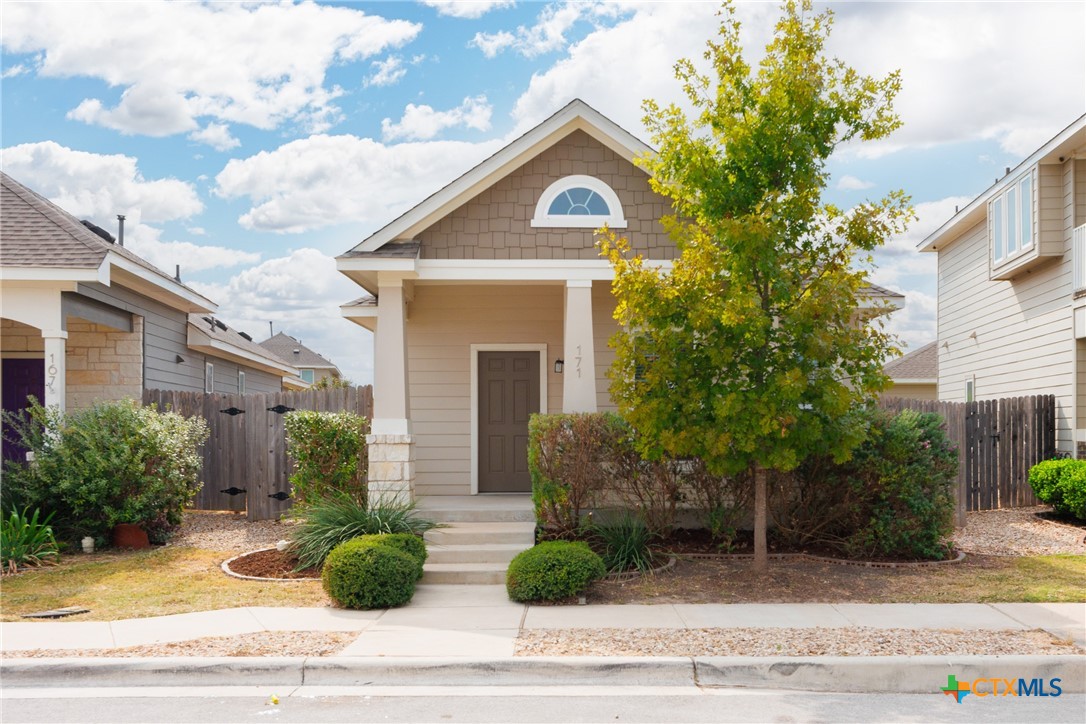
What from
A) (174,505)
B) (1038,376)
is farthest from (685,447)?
(1038,376)

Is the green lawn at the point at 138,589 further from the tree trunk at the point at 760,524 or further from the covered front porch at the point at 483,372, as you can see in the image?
the tree trunk at the point at 760,524

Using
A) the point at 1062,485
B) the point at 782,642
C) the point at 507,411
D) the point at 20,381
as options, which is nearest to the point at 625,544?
the point at 782,642

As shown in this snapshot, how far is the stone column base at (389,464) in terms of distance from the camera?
12055 mm

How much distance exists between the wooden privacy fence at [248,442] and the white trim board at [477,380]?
5.99 ft

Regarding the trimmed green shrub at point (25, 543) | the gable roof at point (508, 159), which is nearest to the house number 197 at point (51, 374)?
the trimmed green shrub at point (25, 543)

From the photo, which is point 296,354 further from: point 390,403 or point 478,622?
point 478,622

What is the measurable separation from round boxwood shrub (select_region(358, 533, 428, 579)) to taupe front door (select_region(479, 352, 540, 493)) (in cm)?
451

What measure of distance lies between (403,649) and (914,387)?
27.3 metres

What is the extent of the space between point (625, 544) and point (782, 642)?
3129mm

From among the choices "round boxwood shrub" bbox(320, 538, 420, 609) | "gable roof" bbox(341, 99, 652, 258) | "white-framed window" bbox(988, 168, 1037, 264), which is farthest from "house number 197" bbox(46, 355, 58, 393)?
"white-framed window" bbox(988, 168, 1037, 264)

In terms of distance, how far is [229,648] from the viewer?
24.3ft

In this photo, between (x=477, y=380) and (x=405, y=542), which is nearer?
(x=405, y=542)

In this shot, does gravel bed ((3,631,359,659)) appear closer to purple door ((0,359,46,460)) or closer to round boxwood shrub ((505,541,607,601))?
round boxwood shrub ((505,541,607,601))

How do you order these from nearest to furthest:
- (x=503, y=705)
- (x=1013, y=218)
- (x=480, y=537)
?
(x=503, y=705)
(x=480, y=537)
(x=1013, y=218)
